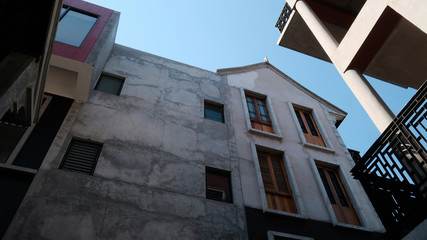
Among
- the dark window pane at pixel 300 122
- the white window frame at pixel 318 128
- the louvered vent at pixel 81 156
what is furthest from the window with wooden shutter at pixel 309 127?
the louvered vent at pixel 81 156

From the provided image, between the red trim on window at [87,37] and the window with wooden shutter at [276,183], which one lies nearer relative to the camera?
the red trim on window at [87,37]

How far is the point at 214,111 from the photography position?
13719mm

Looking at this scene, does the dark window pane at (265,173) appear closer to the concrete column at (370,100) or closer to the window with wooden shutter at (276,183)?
the window with wooden shutter at (276,183)

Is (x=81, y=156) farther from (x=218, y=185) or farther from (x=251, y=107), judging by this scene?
(x=251, y=107)

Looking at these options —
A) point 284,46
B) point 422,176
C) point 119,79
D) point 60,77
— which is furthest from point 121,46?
point 422,176

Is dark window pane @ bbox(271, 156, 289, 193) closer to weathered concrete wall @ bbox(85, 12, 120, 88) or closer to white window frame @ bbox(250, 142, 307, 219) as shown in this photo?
white window frame @ bbox(250, 142, 307, 219)

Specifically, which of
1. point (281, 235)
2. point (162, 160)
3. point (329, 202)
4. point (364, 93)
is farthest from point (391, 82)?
point (162, 160)

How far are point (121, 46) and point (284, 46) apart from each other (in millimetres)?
7862

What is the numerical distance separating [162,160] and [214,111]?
4.41 meters

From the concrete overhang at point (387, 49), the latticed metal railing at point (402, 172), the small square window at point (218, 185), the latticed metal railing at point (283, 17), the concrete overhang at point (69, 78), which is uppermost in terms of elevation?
the latticed metal railing at point (283, 17)

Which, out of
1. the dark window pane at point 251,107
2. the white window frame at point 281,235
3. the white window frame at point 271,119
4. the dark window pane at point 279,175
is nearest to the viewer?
the white window frame at point 281,235

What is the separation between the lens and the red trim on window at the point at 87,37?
961cm

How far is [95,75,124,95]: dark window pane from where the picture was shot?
12.3 metres

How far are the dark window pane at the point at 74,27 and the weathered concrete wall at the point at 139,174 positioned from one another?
6.85ft
